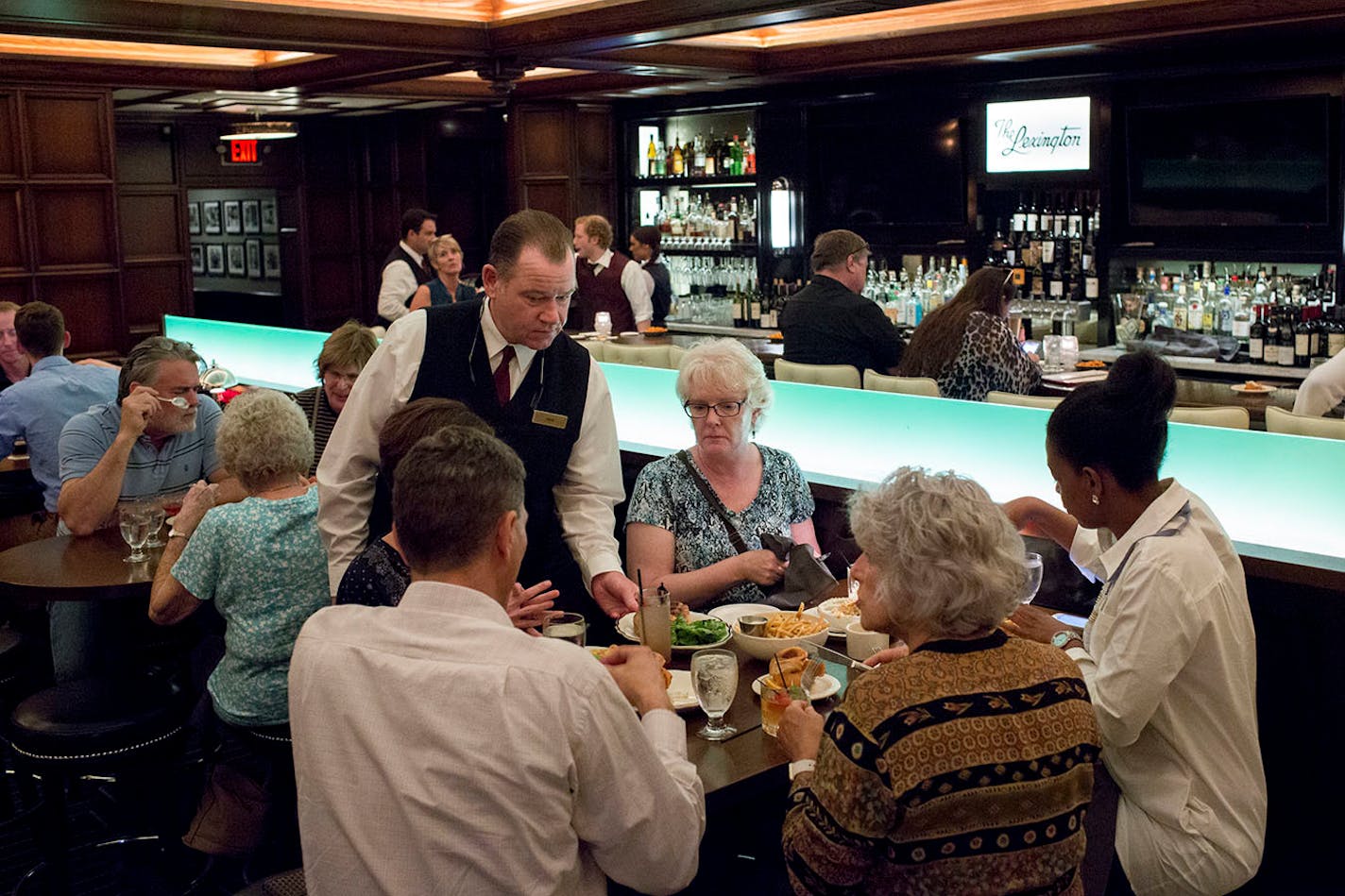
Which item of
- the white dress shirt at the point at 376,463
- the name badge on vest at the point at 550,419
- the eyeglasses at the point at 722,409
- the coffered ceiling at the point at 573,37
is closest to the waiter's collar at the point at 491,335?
the white dress shirt at the point at 376,463

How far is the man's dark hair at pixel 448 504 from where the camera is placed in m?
1.89

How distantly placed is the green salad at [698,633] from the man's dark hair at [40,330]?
371cm

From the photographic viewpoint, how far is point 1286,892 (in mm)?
3242

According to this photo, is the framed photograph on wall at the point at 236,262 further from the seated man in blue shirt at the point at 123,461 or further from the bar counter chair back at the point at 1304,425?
the bar counter chair back at the point at 1304,425

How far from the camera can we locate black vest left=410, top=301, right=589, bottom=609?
3.23 meters

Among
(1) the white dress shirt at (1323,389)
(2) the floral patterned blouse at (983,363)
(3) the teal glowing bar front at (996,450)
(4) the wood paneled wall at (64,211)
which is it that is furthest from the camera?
(4) the wood paneled wall at (64,211)

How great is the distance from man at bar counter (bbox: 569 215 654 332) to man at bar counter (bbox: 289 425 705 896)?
24.3 ft

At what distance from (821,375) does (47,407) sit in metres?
3.00

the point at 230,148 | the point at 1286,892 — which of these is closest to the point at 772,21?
the point at 1286,892

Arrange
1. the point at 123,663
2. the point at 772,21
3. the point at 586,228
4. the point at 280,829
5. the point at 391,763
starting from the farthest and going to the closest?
the point at 586,228 → the point at 772,21 → the point at 123,663 → the point at 280,829 → the point at 391,763

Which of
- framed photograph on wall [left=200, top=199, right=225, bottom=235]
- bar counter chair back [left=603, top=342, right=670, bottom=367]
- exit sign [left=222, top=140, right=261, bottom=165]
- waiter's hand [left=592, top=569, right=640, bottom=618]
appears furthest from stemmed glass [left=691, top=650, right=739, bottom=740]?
framed photograph on wall [left=200, top=199, right=225, bottom=235]

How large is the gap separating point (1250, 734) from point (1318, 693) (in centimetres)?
102

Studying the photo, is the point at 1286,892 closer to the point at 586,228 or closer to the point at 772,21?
the point at 772,21

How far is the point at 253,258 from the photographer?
48.2ft
